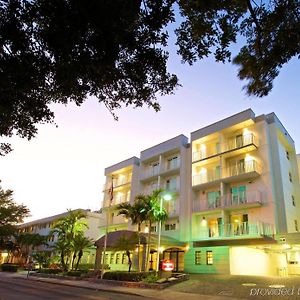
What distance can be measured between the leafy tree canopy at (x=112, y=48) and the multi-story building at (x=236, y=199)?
1888 cm

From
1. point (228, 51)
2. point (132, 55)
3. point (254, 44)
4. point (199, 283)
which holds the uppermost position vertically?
point (254, 44)

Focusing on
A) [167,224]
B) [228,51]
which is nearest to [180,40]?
[228,51]

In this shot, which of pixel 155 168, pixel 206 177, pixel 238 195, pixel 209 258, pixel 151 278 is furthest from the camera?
pixel 155 168

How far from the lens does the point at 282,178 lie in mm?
26922

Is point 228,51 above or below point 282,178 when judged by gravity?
below

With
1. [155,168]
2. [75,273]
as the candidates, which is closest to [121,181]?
[155,168]

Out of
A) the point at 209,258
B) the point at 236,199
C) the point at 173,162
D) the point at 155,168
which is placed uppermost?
the point at 173,162

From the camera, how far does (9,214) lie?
4747 cm

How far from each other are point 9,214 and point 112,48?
48.0 metres

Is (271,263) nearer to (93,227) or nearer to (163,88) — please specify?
(163,88)

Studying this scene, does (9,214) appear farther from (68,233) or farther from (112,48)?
(112,48)

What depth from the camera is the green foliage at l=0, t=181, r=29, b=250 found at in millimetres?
46519

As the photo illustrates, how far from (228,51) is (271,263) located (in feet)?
83.8

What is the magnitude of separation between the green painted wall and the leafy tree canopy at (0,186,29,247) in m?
30.6
